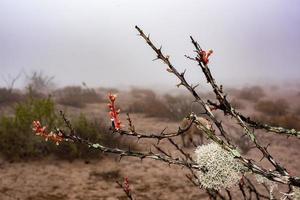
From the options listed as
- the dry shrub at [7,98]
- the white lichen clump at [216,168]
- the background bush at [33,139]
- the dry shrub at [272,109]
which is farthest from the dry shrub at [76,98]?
the white lichen clump at [216,168]

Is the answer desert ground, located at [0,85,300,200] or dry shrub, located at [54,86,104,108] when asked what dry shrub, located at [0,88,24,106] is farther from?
desert ground, located at [0,85,300,200]

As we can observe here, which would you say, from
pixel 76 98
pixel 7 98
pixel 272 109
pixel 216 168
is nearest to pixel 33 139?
pixel 7 98

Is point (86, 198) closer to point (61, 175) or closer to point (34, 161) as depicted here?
point (61, 175)

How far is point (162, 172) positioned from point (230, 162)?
5.96 m

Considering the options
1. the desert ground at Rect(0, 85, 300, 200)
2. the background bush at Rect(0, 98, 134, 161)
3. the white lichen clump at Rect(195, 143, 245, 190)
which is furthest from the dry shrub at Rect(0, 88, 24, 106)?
the white lichen clump at Rect(195, 143, 245, 190)

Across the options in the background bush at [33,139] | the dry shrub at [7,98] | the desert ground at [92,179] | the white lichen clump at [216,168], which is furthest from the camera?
the dry shrub at [7,98]

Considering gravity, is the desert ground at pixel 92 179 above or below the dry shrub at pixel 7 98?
below

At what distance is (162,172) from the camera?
749 centimetres

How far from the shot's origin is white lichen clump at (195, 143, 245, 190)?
167 centimetres

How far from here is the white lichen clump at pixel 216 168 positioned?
1.67 metres

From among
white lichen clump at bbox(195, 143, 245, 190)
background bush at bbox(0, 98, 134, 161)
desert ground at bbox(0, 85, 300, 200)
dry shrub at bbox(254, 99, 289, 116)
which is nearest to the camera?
white lichen clump at bbox(195, 143, 245, 190)

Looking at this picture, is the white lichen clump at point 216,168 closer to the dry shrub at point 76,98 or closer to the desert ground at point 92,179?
the desert ground at point 92,179

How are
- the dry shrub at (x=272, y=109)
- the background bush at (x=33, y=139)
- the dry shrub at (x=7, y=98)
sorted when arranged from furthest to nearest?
the dry shrub at (x=272, y=109) → the dry shrub at (x=7, y=98) → the background bush at (x=33, y=139)

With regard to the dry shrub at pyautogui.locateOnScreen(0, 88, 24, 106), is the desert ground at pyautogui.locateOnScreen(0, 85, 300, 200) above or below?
below
